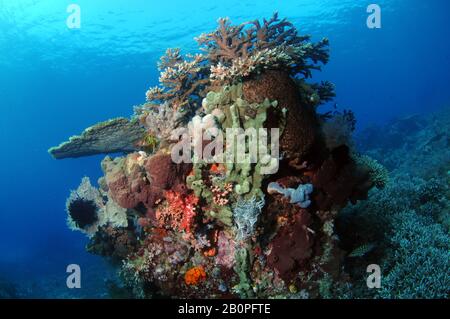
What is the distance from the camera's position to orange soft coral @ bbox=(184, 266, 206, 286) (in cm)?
560

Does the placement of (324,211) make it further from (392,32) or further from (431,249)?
(392,32)

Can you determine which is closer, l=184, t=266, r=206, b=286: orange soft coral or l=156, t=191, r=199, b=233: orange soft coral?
l=156, t=191, r=199, b=233: orange soft coral

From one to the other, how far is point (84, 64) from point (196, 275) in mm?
52644

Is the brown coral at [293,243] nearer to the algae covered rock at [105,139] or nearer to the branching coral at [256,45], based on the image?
the branching coral at [256,45]

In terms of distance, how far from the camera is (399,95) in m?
139

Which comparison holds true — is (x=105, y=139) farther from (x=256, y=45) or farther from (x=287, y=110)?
(x=287, y=110)

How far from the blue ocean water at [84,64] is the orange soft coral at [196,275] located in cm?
1778

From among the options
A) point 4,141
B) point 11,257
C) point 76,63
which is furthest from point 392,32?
point 4,141

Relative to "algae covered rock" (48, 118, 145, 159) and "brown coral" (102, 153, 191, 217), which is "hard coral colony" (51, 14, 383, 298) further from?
"algae covered rock" (48, 118, 145, 159)

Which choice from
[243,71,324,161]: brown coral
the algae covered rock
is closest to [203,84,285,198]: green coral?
[243,71,324,161]: brown coral

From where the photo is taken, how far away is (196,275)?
561 centimetres

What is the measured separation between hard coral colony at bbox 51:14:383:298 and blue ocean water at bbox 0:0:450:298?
58.2ft

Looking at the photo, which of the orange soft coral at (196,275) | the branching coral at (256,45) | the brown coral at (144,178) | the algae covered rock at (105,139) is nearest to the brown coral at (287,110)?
the branching coral at (256,45)

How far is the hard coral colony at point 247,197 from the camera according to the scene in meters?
4.86
